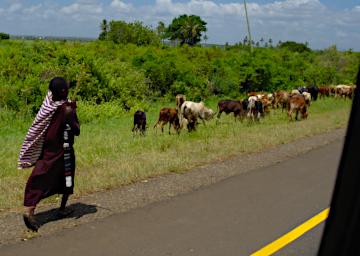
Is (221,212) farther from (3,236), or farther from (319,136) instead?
(319,136)

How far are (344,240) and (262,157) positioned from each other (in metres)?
10.3

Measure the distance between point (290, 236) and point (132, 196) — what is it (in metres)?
2.66

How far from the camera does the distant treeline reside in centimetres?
2608

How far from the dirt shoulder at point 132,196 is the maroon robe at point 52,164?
0.43 m

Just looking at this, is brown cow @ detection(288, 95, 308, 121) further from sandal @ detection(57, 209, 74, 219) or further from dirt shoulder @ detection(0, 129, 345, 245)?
sandal @ detection(57, 209, 74, 219)

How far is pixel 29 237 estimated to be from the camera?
225 inches

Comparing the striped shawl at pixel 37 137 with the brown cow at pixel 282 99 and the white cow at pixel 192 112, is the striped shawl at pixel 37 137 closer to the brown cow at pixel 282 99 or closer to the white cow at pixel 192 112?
the white cow at pixel 192 112

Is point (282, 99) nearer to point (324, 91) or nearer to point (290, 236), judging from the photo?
point (324, 91)

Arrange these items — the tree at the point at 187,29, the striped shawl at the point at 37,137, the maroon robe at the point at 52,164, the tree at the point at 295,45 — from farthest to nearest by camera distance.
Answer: the tree at the point at 187,29 → the tree at the point at 295,45 → the striped shawl at the point at 37,137 → the maroon robe at the point at 52,164

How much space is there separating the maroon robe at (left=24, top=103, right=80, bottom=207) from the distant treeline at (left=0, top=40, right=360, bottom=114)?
13.8 meters

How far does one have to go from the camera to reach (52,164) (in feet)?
20.2

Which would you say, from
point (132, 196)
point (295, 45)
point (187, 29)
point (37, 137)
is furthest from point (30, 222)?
point (187, 29)

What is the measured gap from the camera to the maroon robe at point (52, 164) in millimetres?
6062

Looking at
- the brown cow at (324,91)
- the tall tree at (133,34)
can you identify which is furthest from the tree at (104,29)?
the brown cow at (324,91)
